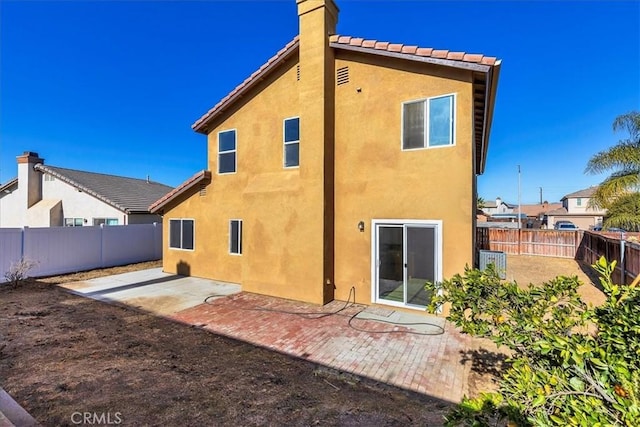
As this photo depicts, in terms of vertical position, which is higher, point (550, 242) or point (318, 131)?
point (318, 131)

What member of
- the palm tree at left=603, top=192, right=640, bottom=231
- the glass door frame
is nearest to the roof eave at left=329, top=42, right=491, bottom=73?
the glass door frame

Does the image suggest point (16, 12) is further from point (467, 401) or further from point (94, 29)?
point (467, 401)

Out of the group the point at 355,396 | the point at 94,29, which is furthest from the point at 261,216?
the point at 94,29

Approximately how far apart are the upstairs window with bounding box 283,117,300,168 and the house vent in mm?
1809

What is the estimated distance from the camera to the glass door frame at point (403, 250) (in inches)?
303

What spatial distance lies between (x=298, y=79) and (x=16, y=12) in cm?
1039

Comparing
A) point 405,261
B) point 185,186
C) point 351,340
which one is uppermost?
point 185,186

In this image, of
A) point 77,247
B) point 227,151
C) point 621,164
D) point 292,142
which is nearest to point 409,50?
point 292,142

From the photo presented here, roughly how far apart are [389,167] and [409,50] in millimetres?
3167

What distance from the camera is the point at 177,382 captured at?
4.71 meters

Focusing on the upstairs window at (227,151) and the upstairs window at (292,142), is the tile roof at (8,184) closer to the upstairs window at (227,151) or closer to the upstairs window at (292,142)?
the upstairs window at (227,151)

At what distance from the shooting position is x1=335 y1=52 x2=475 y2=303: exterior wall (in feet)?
24.5

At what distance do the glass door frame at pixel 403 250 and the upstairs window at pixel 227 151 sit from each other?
6.51 meters

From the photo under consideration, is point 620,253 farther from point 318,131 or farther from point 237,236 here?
point 237,236
